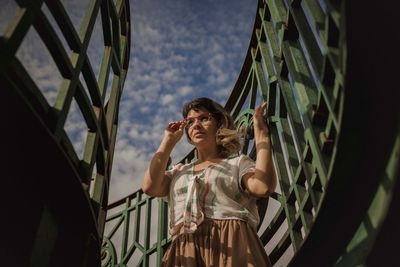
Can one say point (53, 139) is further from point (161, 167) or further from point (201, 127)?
point (201, 127)

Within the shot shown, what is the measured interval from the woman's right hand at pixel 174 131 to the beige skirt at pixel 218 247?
481 mm

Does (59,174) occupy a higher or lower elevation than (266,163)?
lower

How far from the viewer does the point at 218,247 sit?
68.6 inches

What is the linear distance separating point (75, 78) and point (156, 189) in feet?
2.21

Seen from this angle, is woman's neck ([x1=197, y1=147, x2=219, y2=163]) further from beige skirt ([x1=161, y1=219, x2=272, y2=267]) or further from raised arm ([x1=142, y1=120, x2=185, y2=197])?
beige skirt ([x1=161, y1=219, x2=272, y2=267])

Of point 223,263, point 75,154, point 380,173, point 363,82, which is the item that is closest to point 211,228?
point 223,263

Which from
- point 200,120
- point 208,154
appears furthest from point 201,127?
point 208,154

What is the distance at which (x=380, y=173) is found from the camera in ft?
4.10

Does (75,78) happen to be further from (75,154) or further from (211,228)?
(211,228)

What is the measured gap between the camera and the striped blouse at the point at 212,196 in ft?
6.04

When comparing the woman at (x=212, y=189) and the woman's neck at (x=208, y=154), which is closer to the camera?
the woman at (x=212, y=189)

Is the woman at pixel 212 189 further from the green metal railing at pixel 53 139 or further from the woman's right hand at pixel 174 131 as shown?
the green metal railing at pixel 53 139

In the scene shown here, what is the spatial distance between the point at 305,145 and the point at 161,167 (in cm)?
69

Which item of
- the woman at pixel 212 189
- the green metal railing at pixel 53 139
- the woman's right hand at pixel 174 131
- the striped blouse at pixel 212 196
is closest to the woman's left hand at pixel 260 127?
the woman at pixel 212 189
